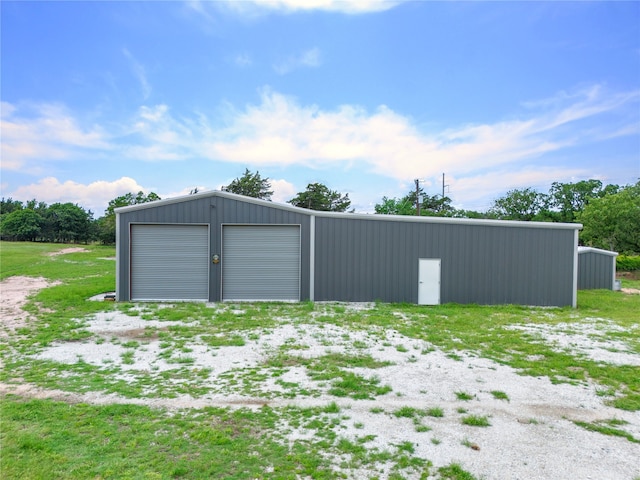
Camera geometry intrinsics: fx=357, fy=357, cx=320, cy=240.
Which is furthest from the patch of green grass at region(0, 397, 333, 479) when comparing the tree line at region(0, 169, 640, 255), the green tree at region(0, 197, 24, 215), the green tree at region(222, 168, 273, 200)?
the green tree at region(0, 197, 24, 215)

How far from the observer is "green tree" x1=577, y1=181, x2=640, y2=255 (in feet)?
83.8

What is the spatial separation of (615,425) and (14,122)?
1488cm

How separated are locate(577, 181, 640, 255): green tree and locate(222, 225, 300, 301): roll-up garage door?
2685 centimetres

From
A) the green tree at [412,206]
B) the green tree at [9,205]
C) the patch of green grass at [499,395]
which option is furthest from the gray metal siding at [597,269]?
the green tree at [9,205]

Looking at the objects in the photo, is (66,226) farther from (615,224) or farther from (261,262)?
(615,224)

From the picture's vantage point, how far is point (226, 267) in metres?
10.8

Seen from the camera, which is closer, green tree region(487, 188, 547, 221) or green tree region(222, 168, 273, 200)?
green tree region(222, 168, 273, 200)

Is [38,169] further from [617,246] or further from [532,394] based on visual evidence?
[617,246]

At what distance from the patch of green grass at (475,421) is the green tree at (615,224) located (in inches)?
1184

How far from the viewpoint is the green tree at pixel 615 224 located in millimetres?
25547

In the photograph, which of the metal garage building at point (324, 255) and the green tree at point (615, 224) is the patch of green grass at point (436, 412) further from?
the green tree at point (615, 224)

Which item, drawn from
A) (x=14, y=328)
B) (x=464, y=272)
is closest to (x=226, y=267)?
(x=14, y=328)

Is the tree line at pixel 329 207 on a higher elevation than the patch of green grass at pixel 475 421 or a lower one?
higher

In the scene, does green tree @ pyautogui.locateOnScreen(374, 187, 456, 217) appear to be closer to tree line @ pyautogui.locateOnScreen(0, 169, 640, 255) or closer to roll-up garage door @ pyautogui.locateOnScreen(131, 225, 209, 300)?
tree line @ pyautogui.locateOnScreen(0, 169, 640, 255)
